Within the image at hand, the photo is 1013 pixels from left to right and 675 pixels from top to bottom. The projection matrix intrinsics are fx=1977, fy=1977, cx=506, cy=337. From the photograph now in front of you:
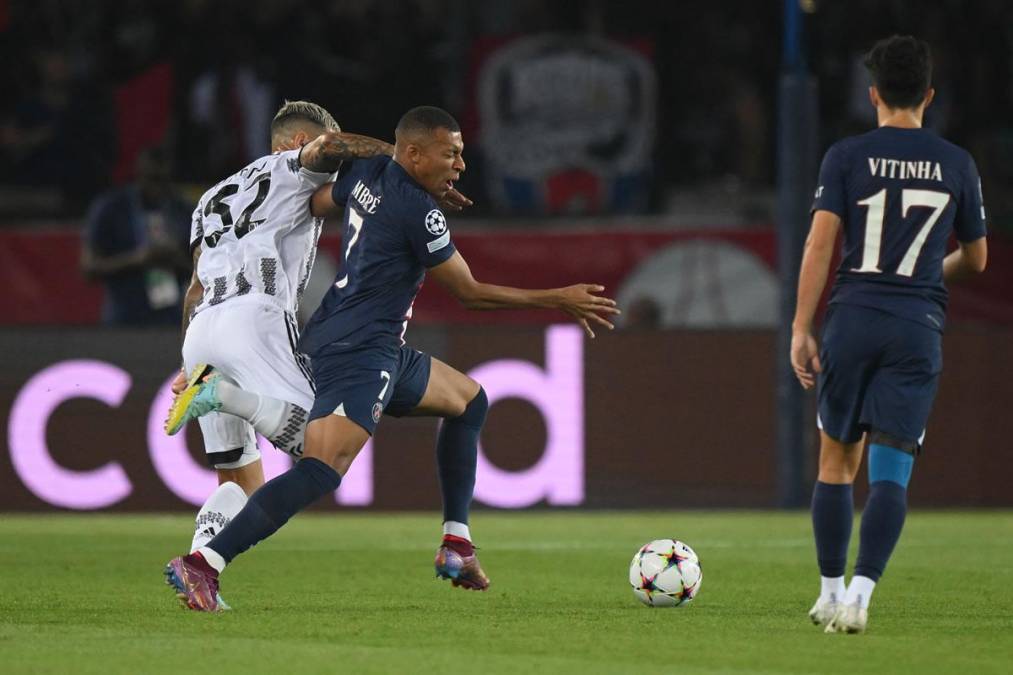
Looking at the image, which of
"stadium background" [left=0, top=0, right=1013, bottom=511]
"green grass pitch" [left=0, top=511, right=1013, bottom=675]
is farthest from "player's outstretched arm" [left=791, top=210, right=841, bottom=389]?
"stadium background" [left=0, top=0, right=1013, bottom=511]

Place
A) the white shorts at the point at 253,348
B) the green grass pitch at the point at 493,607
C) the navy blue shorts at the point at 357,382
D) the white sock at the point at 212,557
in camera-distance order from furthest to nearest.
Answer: the white shorts at the point at 253,348
the navy blue shorts at the point at 357,382
the white sock at the point at 212,557
the green grass pitch at the point at 493,607

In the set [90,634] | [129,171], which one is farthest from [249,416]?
[129,171]

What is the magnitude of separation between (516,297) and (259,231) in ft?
3.51

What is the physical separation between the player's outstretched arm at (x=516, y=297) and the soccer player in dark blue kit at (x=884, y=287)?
90cm

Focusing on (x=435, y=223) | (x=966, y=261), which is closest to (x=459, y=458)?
(x=435, y=223)

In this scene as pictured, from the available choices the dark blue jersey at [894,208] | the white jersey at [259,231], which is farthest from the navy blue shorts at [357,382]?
the dark blue jersey at [894,208]

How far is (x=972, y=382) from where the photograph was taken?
12945 mm

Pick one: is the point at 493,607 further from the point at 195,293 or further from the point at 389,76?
the point at 389,76

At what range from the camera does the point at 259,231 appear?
24.6ft

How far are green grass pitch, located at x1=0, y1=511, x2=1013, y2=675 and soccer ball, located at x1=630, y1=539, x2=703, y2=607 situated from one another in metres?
0.06

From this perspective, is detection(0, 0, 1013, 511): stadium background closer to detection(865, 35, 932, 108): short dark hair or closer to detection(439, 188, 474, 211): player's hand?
detection(439, 188, 474, 211): player's hand

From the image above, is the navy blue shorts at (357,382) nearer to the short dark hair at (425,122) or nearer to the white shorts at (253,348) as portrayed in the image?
the white shorts at (253,348)

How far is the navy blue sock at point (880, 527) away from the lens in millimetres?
6367

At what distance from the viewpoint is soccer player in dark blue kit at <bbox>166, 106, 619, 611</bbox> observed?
6902 millimetres
